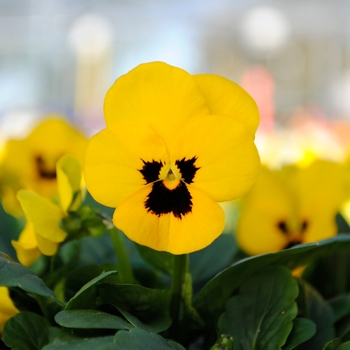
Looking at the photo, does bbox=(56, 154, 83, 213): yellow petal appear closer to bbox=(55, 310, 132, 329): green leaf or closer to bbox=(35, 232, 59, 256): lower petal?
bbox=(35, 232, 59, 256): lower petal

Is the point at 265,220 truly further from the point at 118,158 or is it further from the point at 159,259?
the point at 118,158

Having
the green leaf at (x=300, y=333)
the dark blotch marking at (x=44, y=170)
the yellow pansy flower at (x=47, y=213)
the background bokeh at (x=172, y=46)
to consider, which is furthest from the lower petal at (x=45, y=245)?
the background bokeh at (x=172, y=46)

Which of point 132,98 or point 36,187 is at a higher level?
point 132,98

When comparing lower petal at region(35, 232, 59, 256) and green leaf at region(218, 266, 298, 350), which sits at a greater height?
lower petal at region(35, 232, 59, 256)

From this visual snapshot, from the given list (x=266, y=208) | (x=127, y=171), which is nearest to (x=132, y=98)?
(x=127, y=171)

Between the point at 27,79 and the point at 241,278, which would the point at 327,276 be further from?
the point at 27,79

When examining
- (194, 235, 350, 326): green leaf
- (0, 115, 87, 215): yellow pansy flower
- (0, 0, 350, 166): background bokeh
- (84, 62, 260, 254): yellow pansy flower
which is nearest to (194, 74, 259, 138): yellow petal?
(84, 62, 260, 254): yellow pansy flower
